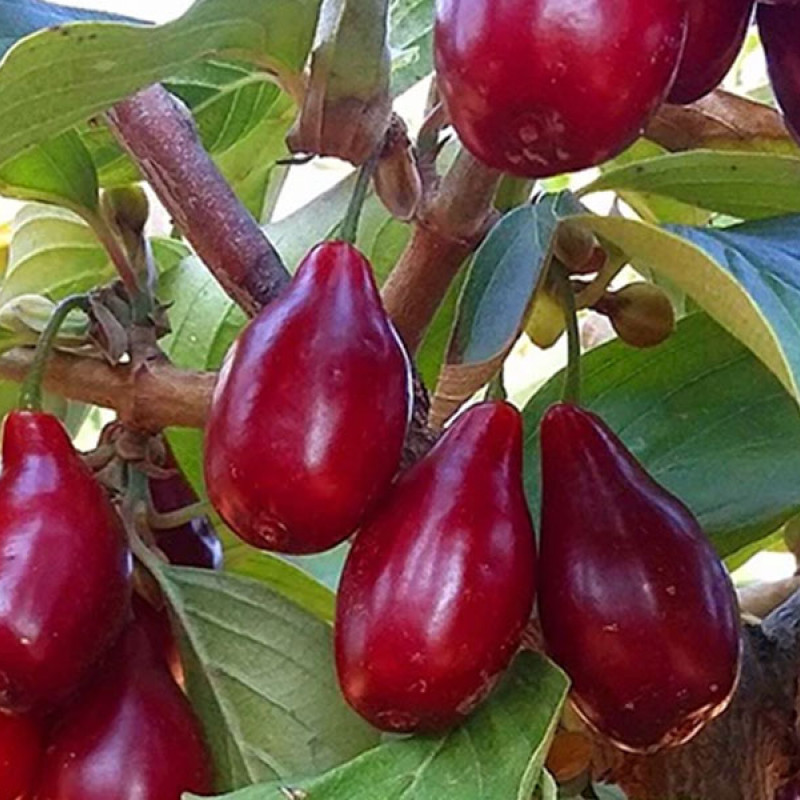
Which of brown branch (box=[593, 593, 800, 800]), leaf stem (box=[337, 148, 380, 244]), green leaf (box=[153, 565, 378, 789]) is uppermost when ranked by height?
leaf stem (box=[337, 148, 380, 244])

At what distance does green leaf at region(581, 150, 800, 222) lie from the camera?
1.66 ft

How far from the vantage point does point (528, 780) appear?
0.40 meters

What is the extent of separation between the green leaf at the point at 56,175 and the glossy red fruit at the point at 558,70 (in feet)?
0.85

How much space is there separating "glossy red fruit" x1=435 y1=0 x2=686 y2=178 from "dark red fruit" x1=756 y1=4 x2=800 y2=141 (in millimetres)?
53

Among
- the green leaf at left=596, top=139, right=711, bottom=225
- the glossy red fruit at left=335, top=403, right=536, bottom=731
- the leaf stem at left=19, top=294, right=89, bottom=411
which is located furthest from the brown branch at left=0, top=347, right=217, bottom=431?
the green leaf at left=596, top=139, right=711, bottom=225

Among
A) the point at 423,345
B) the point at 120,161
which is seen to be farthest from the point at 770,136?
the point at 120,161

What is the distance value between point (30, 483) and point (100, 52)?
14cm

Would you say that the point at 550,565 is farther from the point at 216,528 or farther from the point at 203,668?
the point at 216,528

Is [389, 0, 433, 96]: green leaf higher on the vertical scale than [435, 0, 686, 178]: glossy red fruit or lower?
lower

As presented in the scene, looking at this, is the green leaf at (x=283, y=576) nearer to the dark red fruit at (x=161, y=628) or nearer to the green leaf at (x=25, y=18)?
the dark red fruit at (x=161, y=628)

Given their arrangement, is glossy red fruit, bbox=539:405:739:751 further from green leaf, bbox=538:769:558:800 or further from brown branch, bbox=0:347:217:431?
brown branch, bbox=0:347:217:431

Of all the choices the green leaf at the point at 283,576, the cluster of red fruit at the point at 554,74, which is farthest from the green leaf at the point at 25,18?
the green leaf at the point at 283,576

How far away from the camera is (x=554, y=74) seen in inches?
14.4

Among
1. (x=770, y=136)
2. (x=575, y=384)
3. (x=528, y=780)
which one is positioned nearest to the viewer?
(x=528, y=780)
